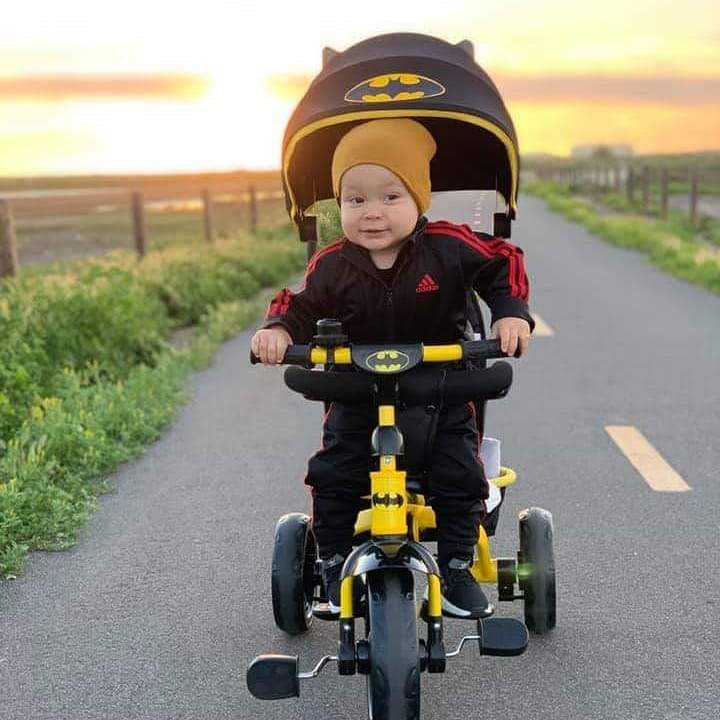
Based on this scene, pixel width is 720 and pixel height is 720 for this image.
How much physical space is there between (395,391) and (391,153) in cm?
73

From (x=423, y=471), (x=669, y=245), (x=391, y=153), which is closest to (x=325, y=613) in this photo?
(x=423, y=471)

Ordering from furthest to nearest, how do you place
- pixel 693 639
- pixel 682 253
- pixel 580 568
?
1. pixel 682 253
2. pixel 580 568
3. pixel 693 639

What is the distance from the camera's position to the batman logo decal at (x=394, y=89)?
3320 mm

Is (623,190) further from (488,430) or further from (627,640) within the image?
(627,640)

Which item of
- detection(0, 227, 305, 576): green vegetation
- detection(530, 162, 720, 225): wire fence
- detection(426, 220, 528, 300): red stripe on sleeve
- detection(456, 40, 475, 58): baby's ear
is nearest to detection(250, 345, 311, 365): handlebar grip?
detection(426, 220, 528, 300): red stripe on sleeve

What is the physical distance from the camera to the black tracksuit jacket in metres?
3.36

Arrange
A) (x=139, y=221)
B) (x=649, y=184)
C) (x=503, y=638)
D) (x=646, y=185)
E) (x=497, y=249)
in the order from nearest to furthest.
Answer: (x=503, y=638)
(x=497, y=249)
(x=139, y=221)
(x=646, y=185)
(x=649, y=184)

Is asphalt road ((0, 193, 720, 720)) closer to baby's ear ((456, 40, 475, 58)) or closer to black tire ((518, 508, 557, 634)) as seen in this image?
black tire ((518, 508, 557, 634))

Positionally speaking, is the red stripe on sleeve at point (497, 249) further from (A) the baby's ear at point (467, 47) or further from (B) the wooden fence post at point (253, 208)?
(B) the wooden fence post at point (253, 208)

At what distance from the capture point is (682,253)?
55.9 feet

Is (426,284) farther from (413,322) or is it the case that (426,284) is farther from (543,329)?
(543,329)

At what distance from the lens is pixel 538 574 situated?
148 inches

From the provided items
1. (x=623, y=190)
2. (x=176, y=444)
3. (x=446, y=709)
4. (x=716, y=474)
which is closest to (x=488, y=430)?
(x=716, y=474)

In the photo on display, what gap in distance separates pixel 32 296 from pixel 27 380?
2.13m
